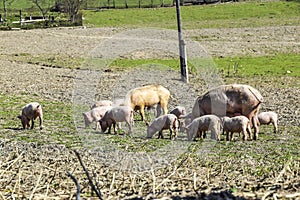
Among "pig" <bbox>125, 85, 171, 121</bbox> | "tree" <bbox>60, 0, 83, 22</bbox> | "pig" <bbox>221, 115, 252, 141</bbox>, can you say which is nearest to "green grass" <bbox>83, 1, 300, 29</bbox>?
"tree" <bbox>60, 0, 83, 22</bbox>

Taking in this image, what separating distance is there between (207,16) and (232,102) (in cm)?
7278

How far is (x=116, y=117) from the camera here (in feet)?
58.1

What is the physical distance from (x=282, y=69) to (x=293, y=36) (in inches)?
827

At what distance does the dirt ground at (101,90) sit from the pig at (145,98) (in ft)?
7.89

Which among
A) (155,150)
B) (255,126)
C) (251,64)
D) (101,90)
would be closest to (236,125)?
(255,126)

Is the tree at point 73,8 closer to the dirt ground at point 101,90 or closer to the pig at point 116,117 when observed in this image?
the dirt ground at point 101,90

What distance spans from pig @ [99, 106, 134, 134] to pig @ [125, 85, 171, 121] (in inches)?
63.4

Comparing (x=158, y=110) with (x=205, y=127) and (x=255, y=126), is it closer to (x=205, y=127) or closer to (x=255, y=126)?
(x=255, y=126)

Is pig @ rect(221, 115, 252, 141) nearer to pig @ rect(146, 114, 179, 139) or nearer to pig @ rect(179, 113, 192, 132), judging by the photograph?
pig @ rect(146, 114, 179, 139)

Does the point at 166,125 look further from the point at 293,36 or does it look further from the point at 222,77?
the point at 293,36

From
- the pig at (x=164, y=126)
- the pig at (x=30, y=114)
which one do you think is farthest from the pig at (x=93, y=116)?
the pig at (x=164, y=126)

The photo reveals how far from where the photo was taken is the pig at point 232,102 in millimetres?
18453

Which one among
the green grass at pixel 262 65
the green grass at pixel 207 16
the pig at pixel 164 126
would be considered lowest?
the green grass at pixel 262 65

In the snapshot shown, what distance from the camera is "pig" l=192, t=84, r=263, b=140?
18.5 m
